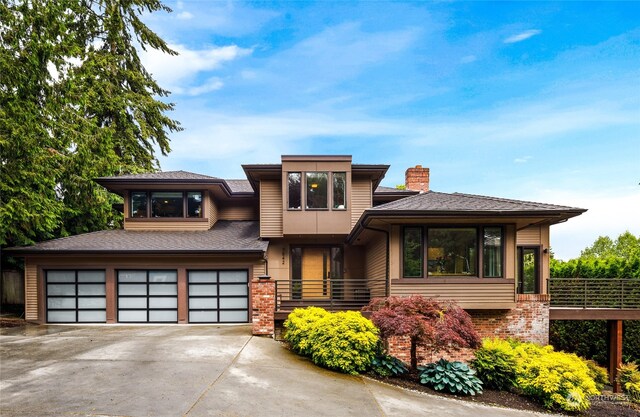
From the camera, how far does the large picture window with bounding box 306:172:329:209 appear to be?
15234 mm

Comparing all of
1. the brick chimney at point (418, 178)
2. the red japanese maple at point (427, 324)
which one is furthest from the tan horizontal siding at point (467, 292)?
the brick chimney at point (418, 178)

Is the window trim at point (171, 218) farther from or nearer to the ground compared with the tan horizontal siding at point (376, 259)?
farther from the ground

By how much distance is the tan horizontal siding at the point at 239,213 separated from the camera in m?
18.8

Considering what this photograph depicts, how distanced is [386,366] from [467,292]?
338cm

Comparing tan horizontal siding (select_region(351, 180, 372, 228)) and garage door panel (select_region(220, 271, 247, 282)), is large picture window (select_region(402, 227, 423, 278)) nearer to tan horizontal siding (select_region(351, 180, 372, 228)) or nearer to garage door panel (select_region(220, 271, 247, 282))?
tan horizontal siding (select_region(351, 180, 372, 228))

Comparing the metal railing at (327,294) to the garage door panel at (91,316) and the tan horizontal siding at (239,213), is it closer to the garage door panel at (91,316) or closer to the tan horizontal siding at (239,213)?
the tan horizontal siding at (239,213)

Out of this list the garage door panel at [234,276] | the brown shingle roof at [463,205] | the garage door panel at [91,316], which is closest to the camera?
the brown shingle roof at [463,205]

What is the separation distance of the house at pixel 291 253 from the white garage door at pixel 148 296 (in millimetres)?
37

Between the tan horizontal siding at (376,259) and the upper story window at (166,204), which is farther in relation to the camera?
the upper story window at (166,204)

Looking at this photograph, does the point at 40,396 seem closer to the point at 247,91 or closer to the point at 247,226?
the point at 247,226

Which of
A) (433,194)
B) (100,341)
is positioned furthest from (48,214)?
(433,194)

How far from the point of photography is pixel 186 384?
22.6 ft

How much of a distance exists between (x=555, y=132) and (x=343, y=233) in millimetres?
13420

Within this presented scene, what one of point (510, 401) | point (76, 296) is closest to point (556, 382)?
point (510, 401)
